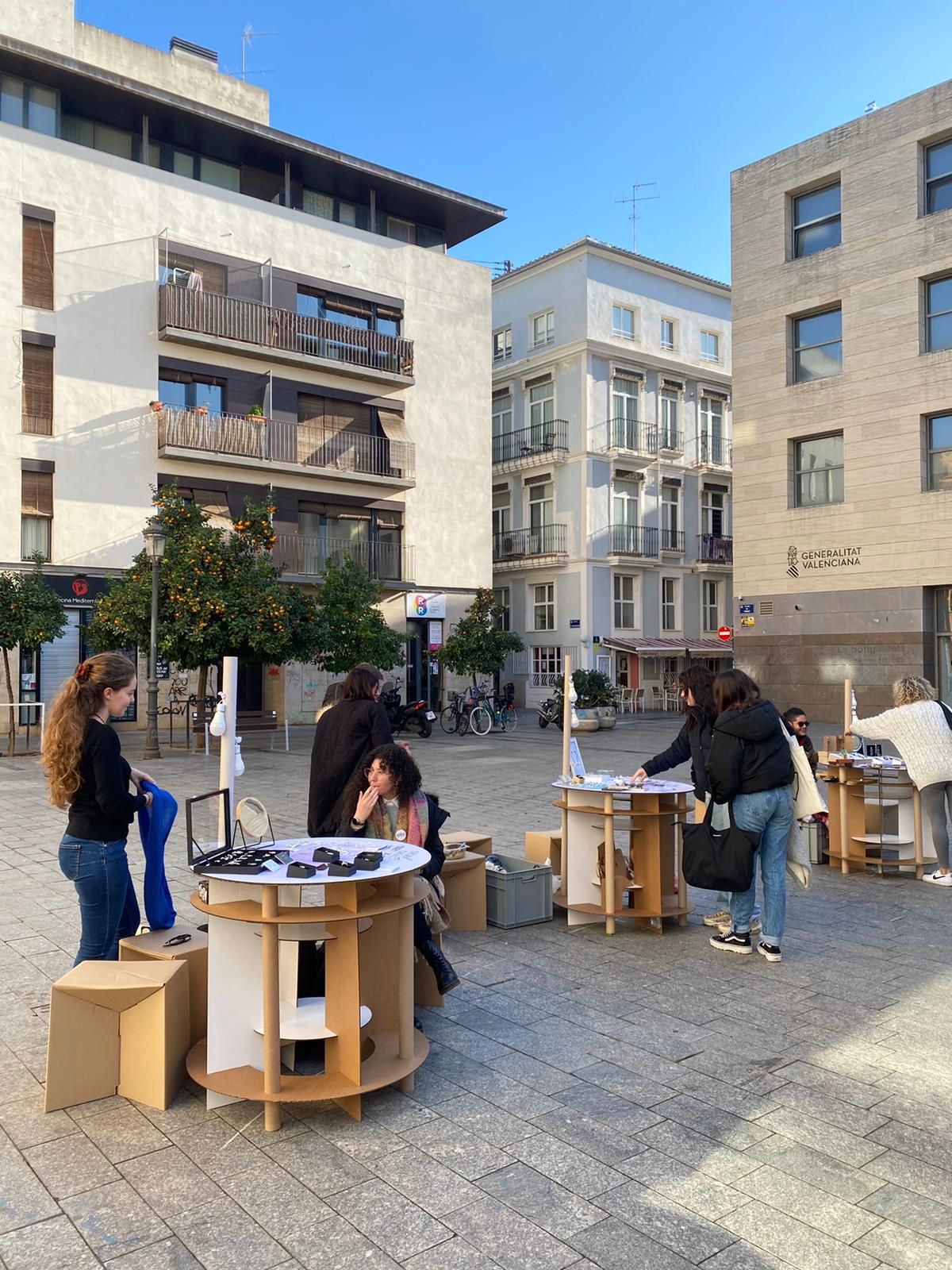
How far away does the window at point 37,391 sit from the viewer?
2397cm

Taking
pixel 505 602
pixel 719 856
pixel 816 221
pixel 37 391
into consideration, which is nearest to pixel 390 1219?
pixel 719 856

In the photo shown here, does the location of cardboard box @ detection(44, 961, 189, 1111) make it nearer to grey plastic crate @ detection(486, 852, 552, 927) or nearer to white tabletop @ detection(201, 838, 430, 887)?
white tabletop @ detection(201, 838, 430, 887)

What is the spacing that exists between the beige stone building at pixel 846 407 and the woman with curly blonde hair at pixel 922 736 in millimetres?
15846

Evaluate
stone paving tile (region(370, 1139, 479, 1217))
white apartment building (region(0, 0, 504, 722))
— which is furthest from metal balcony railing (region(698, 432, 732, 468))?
stone paving tile (region(370, 1139, 479, 1217))

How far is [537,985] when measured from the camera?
5535mm

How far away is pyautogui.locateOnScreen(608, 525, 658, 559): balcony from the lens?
36.8 meters

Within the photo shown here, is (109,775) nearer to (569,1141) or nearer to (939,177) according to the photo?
(569,1141)

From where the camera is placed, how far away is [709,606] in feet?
132

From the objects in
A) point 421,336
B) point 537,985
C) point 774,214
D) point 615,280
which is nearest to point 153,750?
point 537,985

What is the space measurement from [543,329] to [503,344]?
2.35 m

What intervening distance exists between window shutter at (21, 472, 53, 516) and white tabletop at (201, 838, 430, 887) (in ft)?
72.7

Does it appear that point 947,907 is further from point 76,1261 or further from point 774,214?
point 774,214

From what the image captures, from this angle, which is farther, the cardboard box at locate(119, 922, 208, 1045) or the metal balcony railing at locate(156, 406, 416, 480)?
the metal balcony railing at locate(156, 406, 416, 480)

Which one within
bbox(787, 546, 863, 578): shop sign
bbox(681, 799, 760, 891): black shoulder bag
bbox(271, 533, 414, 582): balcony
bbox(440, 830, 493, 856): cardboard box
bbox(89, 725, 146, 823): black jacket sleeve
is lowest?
bbox(440, 830, 493, 856): cardboard box
